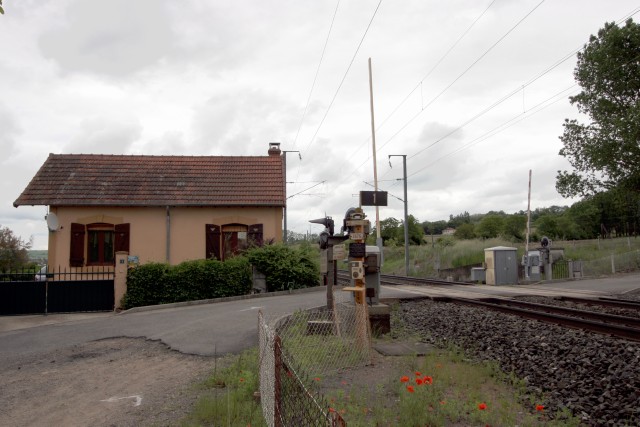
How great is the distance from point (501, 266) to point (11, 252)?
20293 mm

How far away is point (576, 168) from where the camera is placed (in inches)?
1289

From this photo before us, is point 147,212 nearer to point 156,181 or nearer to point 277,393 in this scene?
point 156,181

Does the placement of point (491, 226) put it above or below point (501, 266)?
above

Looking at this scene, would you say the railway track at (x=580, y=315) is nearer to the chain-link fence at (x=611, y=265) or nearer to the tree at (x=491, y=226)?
the chain-link fence at (x=611, y=265)

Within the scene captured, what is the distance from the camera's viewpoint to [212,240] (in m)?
21.3

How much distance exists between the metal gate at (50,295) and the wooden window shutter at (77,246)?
3.48 m

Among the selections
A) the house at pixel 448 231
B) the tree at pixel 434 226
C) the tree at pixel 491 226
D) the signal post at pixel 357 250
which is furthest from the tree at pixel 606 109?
the tree at pixel 434 226

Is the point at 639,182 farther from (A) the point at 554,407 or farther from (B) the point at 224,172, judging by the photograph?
(A) the point at 554,407

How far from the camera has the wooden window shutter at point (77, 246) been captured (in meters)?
20.3

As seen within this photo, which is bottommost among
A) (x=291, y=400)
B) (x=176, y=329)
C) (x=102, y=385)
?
(x=102, y=385)

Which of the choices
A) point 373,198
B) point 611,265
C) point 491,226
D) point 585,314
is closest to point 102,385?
point 373,198

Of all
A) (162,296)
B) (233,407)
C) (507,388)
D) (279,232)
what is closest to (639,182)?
(279,232)

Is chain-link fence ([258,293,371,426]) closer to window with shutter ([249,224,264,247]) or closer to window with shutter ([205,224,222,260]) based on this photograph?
window with shutter ([249,224,264,247])

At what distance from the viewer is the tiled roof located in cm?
2088
